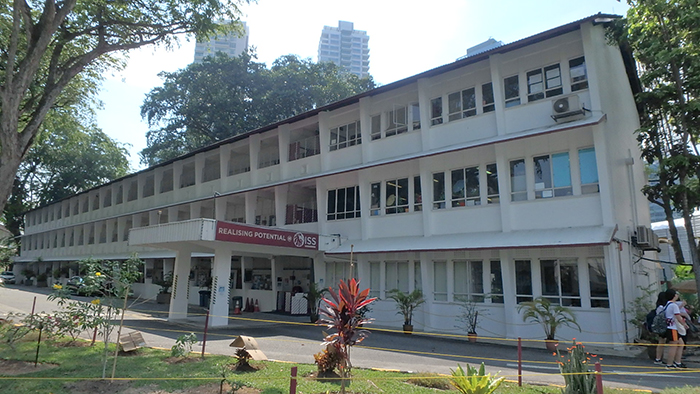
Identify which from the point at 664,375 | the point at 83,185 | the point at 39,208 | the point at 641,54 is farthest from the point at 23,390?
the point at 39,208

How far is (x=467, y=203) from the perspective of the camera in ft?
56.3

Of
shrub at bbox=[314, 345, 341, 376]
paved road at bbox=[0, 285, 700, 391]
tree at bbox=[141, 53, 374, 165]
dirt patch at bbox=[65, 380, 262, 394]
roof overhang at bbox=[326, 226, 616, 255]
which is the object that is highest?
tree at bbox=[141, 53, 374, 165]

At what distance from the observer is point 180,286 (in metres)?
19.9

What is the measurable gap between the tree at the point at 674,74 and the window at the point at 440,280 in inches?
297

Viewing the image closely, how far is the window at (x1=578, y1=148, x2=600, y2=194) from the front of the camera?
14.5 m

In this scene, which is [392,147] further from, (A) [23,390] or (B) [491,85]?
(A) [23,390]

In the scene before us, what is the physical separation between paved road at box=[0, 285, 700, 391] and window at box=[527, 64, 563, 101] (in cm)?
825

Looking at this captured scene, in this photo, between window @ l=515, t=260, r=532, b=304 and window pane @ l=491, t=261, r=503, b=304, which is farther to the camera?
window pane @ l=491, t=261, r=503, b=304

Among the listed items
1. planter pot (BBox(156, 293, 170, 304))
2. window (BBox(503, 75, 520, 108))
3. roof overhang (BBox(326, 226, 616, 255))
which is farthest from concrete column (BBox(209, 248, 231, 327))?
planter pot (BBox(156, 293, 170, 304))

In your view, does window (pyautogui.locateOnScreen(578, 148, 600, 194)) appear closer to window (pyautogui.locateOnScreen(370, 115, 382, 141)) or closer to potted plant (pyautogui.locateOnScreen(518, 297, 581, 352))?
potted plant (pyautogui.locateOnScreen(518, 297, 581, 352))

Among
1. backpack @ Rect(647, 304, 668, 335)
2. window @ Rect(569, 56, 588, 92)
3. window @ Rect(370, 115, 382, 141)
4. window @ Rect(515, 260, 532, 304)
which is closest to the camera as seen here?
backpack @ Rect(647, 304, 668, 335)

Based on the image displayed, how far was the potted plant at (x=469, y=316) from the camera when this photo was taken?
15.5 m

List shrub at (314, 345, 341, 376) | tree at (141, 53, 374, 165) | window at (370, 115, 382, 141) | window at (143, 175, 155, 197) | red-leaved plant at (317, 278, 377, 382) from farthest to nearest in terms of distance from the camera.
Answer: tree at (141, 53, 374, 165), window at (143, 175, 155, 197), window at (370, 115, 382, 141), shrub at (314, 345, 341, 376), red-leaved plant at (317, 278, 377, 382)

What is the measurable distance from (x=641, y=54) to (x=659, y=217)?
234 ft
